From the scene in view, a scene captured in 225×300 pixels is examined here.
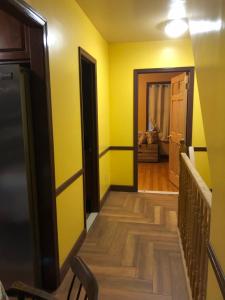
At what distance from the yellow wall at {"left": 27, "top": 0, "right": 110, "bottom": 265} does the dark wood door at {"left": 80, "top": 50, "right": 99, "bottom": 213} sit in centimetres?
38

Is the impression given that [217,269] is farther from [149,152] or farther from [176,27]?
[149,152]

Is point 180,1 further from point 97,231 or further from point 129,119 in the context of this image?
point 97,231

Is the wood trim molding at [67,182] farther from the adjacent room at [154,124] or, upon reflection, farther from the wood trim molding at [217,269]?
the adjacent room at [154,124]

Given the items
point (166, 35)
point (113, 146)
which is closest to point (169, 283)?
point (113, 146)

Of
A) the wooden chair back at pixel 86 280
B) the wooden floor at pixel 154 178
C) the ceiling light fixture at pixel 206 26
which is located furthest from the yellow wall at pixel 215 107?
the wooden floor at pixel 154 178

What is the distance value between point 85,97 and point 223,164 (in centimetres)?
268

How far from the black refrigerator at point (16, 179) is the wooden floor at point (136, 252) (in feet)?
2.40

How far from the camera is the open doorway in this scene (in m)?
3.30

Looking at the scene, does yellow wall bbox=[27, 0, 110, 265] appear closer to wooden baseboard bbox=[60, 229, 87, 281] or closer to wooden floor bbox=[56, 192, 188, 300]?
wooden baseboard bbox=[60, 229, 87, 281]

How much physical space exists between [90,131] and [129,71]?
1.41 m

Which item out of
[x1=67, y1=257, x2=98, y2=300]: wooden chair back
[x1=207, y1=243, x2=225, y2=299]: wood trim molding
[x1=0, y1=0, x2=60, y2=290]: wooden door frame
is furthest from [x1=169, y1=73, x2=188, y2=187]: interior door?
[x1=67, y1=257, x2=98, y2=300]: wooden chair back

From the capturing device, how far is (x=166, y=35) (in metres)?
3.62

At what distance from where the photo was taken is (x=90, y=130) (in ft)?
11.2

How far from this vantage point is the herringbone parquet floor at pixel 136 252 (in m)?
2.04
